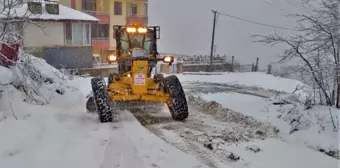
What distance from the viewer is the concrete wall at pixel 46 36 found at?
21812 mm

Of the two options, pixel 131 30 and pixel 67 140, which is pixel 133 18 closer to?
pixel 131 30

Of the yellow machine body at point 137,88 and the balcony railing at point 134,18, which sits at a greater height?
the balcony railing at point 134,18

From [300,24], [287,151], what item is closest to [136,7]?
[300,24]

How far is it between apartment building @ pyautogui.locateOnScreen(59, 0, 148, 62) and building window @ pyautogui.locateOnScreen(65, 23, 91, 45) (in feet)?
33.1

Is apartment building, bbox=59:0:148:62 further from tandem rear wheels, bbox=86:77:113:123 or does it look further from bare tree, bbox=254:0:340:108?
bare tree, bbox=254:0:340:108

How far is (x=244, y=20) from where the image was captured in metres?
68.9

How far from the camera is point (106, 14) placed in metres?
36.7

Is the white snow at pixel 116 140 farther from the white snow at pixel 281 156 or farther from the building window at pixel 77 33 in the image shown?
the building window at pixel 77 33

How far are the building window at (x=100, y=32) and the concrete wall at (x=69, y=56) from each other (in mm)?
10923

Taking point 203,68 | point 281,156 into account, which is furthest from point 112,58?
point 203,68

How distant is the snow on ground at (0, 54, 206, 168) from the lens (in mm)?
5289

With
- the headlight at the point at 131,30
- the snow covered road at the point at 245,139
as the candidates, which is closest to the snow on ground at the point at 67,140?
the snow covered road at the point at 245,139

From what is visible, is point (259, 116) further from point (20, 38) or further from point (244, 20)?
point (244, 20)

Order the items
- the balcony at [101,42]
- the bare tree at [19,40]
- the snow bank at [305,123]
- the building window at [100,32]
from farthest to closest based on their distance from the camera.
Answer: the building window at [100,32] → the balcony at [101,42] → the bare tree at [19,40] → the snow bank at [305,123]
